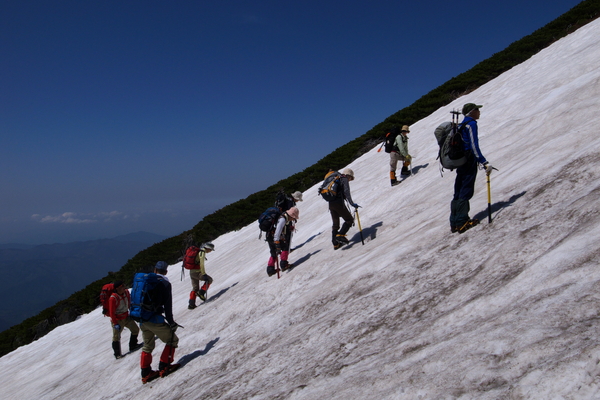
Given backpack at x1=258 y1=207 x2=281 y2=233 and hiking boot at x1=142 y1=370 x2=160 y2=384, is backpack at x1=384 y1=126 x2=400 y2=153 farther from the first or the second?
hiking boot at x1=142 y1=370 x2=160 y2=384

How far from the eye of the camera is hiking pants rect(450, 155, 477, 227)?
704cm

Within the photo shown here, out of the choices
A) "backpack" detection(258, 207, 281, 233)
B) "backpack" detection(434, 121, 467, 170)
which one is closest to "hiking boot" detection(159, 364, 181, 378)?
"backpack" detection(258, 207, 281, 233)

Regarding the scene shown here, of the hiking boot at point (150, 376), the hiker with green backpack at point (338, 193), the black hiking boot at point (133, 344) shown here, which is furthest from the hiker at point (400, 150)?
the black hiking boot at point (133, 344)

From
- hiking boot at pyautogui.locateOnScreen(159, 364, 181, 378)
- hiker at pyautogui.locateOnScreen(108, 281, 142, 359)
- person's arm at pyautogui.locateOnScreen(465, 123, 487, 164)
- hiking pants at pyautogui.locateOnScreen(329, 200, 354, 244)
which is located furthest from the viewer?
hiker at pyautogui.locateOnScreen(108, 281, 142, 359)

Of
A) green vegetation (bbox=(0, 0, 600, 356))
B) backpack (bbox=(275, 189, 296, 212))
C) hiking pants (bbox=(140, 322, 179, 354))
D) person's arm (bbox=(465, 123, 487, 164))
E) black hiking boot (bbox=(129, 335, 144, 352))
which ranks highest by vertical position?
green vegetation (bbox=(0, 0, 600, 356))

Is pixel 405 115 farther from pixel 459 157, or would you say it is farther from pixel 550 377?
pixel 550 377

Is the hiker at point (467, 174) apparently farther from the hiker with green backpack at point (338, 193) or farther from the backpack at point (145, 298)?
the backpack at point (145, 298)

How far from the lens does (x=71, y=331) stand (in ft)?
62.5

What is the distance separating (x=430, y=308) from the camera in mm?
5176

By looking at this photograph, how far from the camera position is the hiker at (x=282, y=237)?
1044 cm

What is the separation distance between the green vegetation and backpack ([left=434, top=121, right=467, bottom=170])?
2232cm

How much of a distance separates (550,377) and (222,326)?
26.4ft

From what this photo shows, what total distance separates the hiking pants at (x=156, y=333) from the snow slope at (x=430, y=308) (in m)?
0.75

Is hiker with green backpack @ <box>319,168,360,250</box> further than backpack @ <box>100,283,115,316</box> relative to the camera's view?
No
